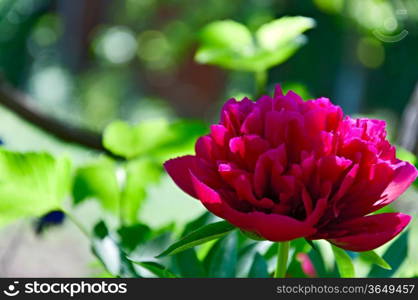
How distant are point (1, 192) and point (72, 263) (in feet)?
1.95

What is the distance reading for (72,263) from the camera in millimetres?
939

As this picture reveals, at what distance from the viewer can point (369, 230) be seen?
0.28m

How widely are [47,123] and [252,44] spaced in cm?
20

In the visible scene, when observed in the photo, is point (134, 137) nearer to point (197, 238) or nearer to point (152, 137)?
point (152, 137)

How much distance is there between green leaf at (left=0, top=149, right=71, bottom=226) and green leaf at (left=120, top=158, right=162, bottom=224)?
0.10 m

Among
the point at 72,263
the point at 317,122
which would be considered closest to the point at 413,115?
the point at 317,122

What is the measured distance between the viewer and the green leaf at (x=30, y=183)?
0.36m

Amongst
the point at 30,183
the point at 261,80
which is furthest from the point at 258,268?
the point at 261,80

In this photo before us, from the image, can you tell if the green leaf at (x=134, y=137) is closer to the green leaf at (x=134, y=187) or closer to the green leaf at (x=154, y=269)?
the green leaf at (x=134, y=187)

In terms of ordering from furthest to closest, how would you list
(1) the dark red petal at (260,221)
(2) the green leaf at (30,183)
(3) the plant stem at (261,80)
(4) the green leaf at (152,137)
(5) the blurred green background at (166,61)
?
(5) the blurred green background at (166,61), (3) the plant stem at (261,80), (4) the green leaf at (152,137), (2) the green leaf at (30,183), (1) the dark red petal at (260,221)

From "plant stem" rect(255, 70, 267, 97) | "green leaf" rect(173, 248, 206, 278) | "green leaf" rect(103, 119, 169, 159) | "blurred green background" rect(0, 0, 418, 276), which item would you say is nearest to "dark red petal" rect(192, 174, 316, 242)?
"green leaf" rect(173, 248, 206, 278)

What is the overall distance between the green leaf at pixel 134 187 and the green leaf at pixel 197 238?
188 millimetres

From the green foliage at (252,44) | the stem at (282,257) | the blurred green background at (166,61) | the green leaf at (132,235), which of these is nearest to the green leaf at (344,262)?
the stem at (282,257)

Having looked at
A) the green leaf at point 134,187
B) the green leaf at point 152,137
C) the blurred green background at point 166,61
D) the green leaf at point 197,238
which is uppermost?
the blurred green background at point 166,61
